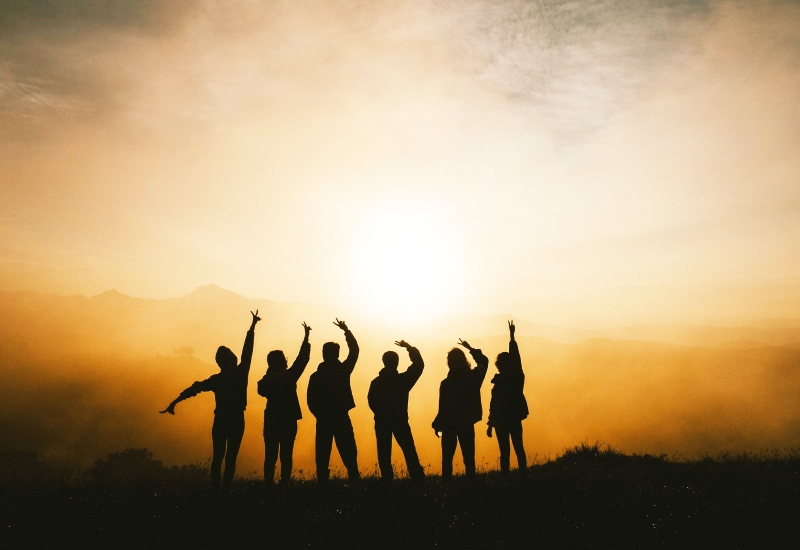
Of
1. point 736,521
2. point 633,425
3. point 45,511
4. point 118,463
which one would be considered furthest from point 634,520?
point 633,425

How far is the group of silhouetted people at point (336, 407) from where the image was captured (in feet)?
30.2

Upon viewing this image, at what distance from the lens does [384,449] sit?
936 centimetres

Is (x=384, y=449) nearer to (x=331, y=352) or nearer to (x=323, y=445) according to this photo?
(x=323, y=445)

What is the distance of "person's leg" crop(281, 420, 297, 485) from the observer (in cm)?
908

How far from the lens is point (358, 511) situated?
7043 millimetres

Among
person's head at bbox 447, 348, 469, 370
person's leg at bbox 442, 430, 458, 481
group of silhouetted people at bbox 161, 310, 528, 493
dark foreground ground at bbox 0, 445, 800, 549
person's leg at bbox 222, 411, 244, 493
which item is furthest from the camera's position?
person's head at bbox 447, 348, 469, 370

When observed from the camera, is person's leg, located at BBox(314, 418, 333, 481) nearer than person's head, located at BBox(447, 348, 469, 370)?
Yes

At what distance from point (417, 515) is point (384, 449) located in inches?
103

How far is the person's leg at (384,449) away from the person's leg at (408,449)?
228mm

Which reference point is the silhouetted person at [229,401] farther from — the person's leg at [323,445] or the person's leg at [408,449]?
the person's leg at [408,449]

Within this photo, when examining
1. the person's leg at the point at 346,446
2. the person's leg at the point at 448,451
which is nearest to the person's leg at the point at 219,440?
the person's leg at the point at 346,446

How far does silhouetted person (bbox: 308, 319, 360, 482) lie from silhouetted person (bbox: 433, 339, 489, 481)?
190 cm

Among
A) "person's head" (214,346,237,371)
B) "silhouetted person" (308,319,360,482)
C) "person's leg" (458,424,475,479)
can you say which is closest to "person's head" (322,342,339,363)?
"silhouetted person" (308,319,360,482)

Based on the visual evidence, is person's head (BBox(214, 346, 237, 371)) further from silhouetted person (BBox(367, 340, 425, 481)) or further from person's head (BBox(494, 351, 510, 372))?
person's head (BBox(494, 351, 510, 372))
